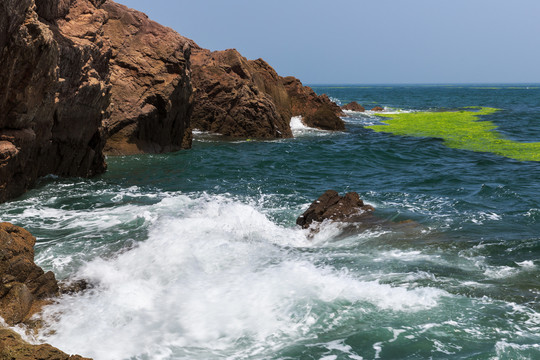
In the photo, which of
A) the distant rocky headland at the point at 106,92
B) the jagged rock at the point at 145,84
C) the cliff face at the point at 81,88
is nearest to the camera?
the cliff face at the point at 81,88

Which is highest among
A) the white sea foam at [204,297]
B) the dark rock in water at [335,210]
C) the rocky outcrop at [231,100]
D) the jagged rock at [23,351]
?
the rocky outcrop at [231,100]

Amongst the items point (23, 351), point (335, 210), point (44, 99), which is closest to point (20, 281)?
point (23, 351)

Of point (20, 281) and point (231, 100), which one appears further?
point (231, 100)

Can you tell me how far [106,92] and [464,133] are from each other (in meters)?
20.8

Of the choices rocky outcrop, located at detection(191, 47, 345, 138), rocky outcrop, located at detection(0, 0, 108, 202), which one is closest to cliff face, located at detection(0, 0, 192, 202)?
rocky outcrop, located at detection(0, 0, 108, 202)

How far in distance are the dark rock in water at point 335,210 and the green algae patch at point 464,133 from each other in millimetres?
11354

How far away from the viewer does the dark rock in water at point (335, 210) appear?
10.9 meters

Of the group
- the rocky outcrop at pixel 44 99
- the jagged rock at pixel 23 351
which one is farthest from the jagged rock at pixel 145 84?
the jagged rock at pixel 23 351

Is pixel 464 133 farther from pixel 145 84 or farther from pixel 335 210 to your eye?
pixel 335 210

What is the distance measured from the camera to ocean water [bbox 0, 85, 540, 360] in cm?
600

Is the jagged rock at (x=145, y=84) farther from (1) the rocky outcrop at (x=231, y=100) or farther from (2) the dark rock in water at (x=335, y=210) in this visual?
(2) the dark rock in water at (x=335, y=210)

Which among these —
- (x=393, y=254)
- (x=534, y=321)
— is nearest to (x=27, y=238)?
(x=393, y=254)

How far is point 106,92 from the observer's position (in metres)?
15.5

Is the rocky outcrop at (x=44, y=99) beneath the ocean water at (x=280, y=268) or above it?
above
